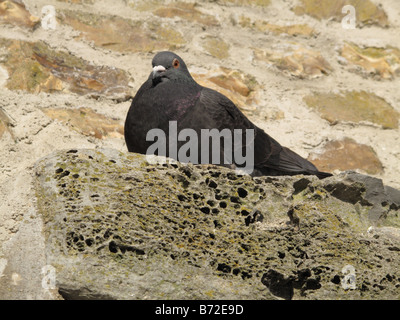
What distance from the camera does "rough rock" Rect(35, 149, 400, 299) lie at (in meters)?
2.53

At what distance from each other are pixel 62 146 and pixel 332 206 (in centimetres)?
183

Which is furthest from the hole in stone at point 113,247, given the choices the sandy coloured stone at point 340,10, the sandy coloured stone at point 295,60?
the sandy coloured stone at point 340,10

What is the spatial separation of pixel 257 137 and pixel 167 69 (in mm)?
972

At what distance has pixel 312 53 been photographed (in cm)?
545

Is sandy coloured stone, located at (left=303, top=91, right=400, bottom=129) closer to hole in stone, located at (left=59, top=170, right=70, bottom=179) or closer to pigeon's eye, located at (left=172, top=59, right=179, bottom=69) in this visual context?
pigeon's eye, located at (left=172, top=59, right=179, bottom=69)

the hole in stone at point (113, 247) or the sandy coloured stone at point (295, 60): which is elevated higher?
the sandy coloured stone at point (295, 60)

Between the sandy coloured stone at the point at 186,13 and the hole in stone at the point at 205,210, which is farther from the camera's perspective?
the sandy coloured stone at the point at 186,13

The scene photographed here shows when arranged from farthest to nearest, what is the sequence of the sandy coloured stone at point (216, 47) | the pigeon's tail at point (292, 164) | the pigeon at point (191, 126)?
the sandy coloured stone at point (216, 47) < the pigeon's tail at point (292, 164) < the pigeon at point (191, 126)

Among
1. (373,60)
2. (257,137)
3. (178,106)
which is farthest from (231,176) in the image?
(373,60)

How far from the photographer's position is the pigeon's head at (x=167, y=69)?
422 centimetres

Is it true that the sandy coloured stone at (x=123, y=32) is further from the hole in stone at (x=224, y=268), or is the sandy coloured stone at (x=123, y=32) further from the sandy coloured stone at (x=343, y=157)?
the hole in stone at (x=224, y=268)

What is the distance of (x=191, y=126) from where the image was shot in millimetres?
4055

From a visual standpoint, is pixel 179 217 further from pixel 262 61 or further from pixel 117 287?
pixel 262 61
